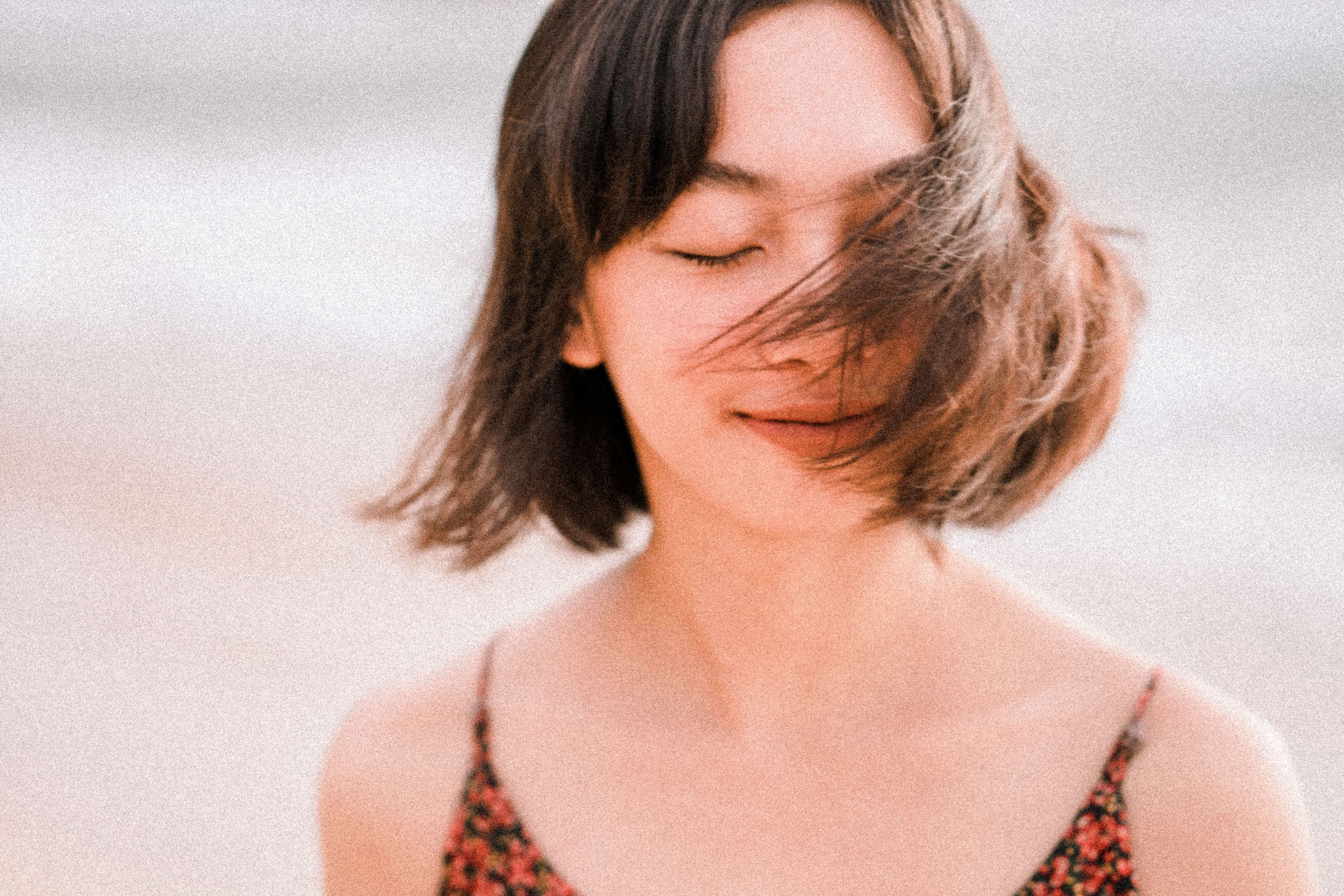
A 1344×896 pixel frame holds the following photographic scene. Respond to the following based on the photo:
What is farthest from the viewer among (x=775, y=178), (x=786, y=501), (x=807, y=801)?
(x=807, y=801)

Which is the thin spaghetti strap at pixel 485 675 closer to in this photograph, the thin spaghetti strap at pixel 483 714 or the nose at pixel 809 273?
the thin spaghetti strap at pixel 483 714

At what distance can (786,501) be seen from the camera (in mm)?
1337

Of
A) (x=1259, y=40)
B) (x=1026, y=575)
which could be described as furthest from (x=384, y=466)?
(x=1259, y=40)

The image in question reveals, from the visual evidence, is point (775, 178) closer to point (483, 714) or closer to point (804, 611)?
point (804, 611)

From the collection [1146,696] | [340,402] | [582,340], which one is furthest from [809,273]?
[340,402]

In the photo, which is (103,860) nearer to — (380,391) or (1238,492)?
(380,391)

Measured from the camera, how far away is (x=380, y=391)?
5.10 meters

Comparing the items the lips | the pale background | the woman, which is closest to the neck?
the woman

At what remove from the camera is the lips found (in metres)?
1.30

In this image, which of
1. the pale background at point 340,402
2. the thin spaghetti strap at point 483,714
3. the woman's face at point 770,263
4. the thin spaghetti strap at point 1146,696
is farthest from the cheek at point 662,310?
the thin spaghetti strap at point 1146,696

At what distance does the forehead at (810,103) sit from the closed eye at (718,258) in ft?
0.22

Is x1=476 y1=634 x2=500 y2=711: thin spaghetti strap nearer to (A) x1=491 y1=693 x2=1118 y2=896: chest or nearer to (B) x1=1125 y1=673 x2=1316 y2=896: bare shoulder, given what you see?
(A) x1=491 y1=693 x2=1118 y2=896: chest

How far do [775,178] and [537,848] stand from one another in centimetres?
75

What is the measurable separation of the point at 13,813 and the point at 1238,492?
329 centimetres
